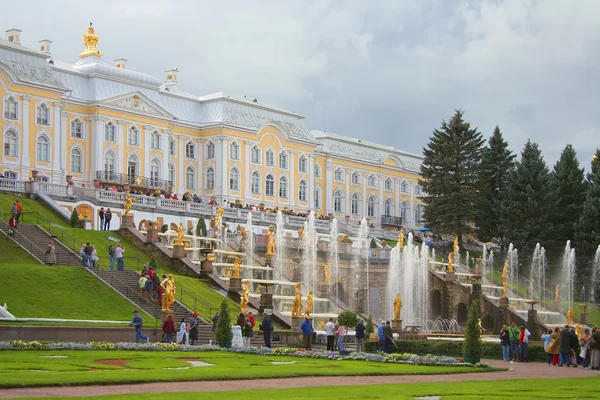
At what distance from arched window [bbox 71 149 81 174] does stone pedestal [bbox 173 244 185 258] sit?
99.5ft

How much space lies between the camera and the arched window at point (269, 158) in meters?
93.0

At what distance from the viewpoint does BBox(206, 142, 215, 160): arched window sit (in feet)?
295

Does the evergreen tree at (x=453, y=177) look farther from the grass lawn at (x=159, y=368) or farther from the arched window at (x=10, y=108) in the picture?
the grass lawn at (x=159, y=368)

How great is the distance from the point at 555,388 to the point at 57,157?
188 feet

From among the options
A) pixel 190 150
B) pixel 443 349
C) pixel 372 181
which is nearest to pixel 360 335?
pixel 443 349

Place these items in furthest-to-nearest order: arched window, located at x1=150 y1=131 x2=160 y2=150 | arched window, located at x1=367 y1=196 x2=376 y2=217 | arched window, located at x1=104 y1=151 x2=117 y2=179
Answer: arched window, located at x1=367 y1=196 x2=376 y2=217
arched window, located at x1=150 y1=131 x2=160 y2=150
arched window, located at x1=104 y1=151 x2=117 y2=179

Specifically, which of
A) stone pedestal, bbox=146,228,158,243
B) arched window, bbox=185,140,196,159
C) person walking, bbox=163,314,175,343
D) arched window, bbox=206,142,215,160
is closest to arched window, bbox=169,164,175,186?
arched window, bbox=185,140,196,159

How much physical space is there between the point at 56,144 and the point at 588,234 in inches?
1426

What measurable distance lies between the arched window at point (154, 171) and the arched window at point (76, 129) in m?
6.75

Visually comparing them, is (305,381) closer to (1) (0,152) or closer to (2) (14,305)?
(2) (14,305)

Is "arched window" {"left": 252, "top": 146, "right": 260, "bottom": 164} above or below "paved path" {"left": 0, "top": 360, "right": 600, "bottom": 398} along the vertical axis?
above

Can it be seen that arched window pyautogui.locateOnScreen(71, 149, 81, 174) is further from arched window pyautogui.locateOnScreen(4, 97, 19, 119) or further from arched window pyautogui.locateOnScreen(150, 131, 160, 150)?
arched window pyautogui.locateOnScreen(150, 131, 160, 150)

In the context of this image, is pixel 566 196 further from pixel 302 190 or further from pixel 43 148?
pixel 43 148

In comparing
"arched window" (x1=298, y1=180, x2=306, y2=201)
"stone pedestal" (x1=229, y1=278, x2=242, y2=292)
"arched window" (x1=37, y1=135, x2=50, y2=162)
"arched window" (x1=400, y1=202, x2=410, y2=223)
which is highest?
"arched window" (x1=37, y1=135, x2=50, y2=162)
